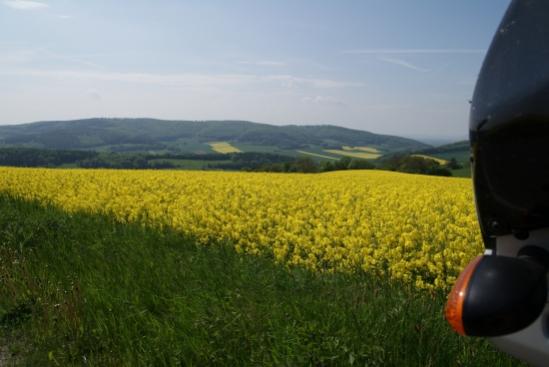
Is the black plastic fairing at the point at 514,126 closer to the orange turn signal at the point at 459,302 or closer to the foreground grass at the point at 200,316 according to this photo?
the orange turn signal at the point at 459,302

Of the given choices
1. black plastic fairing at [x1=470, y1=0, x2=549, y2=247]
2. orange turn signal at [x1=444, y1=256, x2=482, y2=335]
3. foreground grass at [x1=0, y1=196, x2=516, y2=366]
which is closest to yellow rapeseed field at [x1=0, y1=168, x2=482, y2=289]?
foreground grass at [x1=0, y1=196, x2=516, y2=366]

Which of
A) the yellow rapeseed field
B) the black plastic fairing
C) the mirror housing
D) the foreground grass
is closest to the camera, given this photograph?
the mirror housing

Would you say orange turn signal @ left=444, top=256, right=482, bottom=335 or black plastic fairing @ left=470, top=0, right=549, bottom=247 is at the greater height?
black plastic fairing @ left=470, top=0, right=549, bottom=247

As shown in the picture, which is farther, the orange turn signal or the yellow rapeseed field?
the yellow rapeseed field

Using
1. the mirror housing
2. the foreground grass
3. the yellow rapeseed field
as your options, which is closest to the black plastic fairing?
the mirror housing

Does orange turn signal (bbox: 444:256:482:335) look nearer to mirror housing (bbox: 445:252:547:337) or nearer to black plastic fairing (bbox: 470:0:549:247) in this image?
mirror housing (bbox: 445:252:547:337)

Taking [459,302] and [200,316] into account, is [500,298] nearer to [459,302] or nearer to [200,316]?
[459,302]

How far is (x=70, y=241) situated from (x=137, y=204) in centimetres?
429

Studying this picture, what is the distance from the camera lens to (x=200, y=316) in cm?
384

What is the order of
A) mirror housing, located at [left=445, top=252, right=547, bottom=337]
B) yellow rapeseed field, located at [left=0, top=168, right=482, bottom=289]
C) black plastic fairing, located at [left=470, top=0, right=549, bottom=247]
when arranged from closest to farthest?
mirror housing, located at [left=445, top=252, right=547, bottom=337] < black plastic fairing, located at [left=470, top=0, right=549, bottom=247] < yellow rapeseed field, located at [left=0, top=168, right=482, bottom=289]

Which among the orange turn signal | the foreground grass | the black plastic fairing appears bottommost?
the foreground grass


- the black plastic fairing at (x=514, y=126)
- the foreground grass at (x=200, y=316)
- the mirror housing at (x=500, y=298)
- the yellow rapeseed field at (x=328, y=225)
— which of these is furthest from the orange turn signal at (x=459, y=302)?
the yellow rapeseed field at (x=328, y=225)

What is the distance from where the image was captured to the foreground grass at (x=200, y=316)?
3238 millimetres

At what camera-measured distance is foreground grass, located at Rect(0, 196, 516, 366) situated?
3.24 metres
